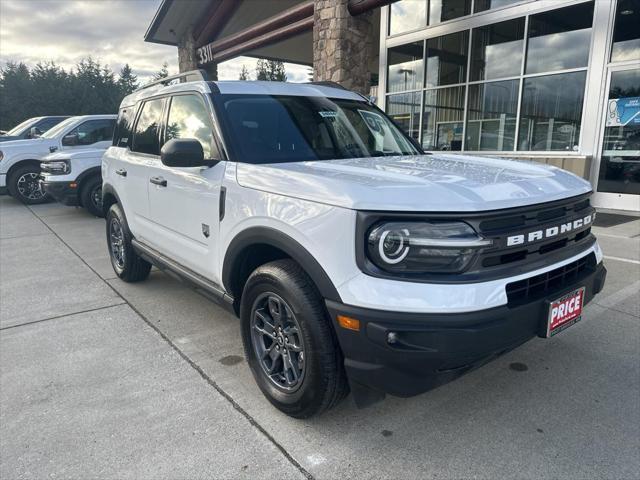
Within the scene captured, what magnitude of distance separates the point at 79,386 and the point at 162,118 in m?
2.19

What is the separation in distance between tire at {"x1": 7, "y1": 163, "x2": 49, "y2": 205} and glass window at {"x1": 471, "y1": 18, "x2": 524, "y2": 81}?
1038 cm

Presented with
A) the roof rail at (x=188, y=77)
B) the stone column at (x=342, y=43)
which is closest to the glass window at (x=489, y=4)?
the stone column at (x=342, y=43)

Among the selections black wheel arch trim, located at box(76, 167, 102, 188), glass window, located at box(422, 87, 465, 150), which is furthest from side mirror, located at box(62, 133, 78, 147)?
glass window, located at box(422, 87, 465, 150)

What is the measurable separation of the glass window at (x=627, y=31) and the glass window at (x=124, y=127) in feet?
27.0

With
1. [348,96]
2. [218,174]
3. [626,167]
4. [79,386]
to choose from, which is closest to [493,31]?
[626,167]

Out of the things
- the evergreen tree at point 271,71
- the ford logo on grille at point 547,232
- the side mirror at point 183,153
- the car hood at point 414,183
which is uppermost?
Answer: the evergreen tree at point 271,71

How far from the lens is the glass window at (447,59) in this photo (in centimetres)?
1055

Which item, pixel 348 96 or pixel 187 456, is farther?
pixel 348 96

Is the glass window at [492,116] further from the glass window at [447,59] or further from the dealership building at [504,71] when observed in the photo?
the glass window at [447,59]

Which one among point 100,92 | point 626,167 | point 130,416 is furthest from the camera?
point 100,92

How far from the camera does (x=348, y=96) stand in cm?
390

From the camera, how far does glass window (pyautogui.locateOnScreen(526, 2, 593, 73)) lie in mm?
8531

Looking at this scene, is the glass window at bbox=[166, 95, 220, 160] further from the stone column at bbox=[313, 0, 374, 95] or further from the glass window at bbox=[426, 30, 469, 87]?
the glass window at bbox=[426, 30, 469, 87]

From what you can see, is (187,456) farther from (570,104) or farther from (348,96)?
(570,104)
